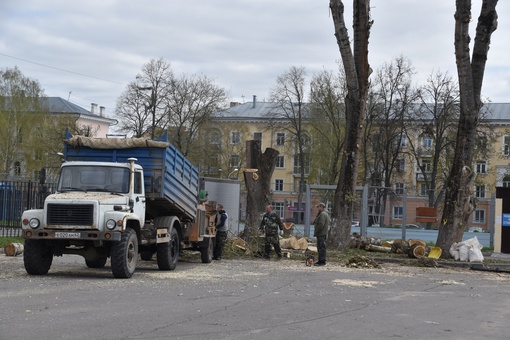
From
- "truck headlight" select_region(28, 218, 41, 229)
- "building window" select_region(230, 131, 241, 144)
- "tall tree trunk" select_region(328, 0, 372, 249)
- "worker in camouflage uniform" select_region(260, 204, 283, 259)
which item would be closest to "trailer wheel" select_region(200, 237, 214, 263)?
"worker in camouflage uniform" select_region(260, 204, 283, 259)

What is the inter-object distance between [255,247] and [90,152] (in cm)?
799

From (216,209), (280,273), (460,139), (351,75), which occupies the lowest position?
(280,273)

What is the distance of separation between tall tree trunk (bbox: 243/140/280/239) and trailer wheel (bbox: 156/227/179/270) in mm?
8462

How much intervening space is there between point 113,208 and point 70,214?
876 mm

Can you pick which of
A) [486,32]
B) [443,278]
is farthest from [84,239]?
[486,32]

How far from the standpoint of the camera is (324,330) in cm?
955

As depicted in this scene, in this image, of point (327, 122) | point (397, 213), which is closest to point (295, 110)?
point (327, 122)

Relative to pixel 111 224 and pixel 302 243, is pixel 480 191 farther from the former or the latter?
pixel 111 224

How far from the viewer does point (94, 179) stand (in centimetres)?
1638

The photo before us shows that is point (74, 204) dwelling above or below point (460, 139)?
below

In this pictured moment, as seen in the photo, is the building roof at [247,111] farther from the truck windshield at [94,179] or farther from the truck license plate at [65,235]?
the truck license plate at [65,235]

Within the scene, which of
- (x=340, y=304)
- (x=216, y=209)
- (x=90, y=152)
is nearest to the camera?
(x=340, y=304)

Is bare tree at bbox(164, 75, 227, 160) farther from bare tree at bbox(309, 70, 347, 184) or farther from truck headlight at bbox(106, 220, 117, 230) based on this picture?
truck headlight at bbox(106, 220, 117, 230)

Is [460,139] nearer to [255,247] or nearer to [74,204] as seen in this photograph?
[255,247]
